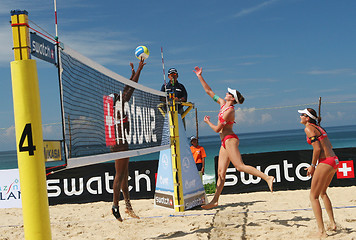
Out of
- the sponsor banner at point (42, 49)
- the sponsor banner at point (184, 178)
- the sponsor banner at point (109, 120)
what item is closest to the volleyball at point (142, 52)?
the sponsor banner at point (109, 120)

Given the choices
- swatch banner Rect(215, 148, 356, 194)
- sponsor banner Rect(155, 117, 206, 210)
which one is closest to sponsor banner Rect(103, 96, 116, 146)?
sponsor banner Rect(155, 117, 206, 210)

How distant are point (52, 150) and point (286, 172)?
26.5ft

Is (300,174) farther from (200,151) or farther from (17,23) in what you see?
(17,23)

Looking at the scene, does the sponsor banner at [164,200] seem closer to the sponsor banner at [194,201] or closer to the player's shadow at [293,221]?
the sponsor banner at [194,201]

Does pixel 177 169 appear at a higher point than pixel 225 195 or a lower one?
higher

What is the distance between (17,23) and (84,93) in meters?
1.44

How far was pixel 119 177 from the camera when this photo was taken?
239 inches

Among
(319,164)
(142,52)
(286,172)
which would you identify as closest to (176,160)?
(142,52)

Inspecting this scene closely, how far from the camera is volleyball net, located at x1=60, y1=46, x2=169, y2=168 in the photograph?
386cm

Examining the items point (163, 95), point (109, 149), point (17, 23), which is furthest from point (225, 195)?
point (17, 23)

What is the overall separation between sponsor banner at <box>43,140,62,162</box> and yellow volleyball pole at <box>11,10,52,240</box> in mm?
181

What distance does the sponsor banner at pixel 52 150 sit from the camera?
10.7 ft

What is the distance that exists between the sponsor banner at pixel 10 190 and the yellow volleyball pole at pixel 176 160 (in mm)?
4903

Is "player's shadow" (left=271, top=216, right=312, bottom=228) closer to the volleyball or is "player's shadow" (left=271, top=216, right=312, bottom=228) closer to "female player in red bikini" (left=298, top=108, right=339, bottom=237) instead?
"female player in red bikini" (left=298, top=108, right=339, bottom=237)
